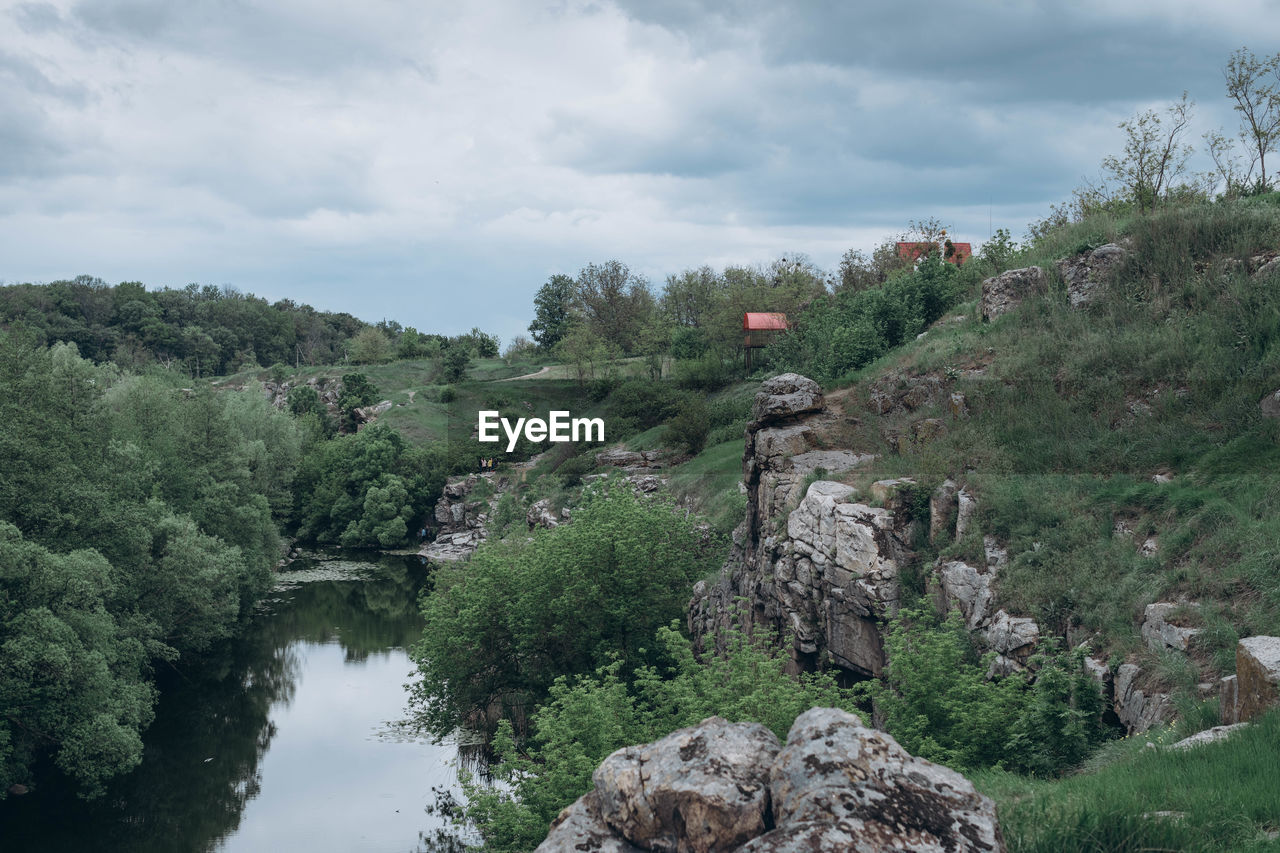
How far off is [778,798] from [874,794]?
623 millimetres

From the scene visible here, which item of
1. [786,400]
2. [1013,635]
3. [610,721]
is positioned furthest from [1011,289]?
[610,721]

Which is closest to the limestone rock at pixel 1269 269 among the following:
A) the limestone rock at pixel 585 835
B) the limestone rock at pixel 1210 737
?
the limestone rock at pixel 1210 737

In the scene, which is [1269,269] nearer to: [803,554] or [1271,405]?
[1271,405]

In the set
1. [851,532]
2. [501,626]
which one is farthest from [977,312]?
[501,626]

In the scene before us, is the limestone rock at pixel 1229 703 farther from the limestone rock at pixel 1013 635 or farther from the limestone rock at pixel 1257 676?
the limestone rock at pixel 1013 635

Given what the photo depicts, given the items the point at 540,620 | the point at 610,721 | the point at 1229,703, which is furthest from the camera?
the point at 540,620

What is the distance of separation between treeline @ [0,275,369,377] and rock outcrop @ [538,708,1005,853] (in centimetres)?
11445

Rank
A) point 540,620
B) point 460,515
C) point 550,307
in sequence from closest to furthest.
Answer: point 540,620 → point 460,515 → point 550,307

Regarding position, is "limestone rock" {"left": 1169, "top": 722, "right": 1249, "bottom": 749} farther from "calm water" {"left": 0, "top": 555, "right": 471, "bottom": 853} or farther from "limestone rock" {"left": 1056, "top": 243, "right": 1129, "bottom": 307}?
"calm water" {"left": 0, "top": 555, "right": 471, "bottom": 853}

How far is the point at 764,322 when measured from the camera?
197ft

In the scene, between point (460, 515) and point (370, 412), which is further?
point (370, 412)

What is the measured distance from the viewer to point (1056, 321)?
843 inches

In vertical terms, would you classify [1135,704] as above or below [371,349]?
below

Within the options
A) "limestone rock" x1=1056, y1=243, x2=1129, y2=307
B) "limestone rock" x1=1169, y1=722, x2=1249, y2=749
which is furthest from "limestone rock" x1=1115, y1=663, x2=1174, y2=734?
"limestone rock" x1=1056, y1=243, x2=1129, y2=307
